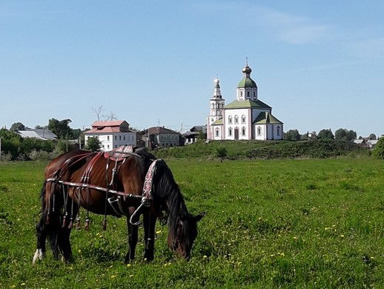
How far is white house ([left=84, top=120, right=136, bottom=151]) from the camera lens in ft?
443

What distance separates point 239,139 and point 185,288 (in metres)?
129

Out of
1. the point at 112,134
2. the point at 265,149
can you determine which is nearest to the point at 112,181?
the point at 265,149

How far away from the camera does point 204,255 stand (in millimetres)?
9305

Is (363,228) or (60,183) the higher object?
(60,183)

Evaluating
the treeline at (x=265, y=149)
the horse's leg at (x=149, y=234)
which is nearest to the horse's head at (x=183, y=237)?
the horse's leg at (x=149, y=234)

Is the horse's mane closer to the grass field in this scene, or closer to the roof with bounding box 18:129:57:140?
the grass field

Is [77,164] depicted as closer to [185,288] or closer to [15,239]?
[15,239]

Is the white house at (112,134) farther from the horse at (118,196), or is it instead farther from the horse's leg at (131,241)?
the horse's leg at (131,241)

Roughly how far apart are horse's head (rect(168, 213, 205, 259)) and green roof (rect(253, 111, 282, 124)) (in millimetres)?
124573

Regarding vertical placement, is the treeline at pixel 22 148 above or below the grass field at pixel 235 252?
above

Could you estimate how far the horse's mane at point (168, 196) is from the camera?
871 centimetres

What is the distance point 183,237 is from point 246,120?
128 metres

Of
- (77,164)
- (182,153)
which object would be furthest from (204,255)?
(182,153)

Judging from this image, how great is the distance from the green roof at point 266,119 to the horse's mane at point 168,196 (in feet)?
408
